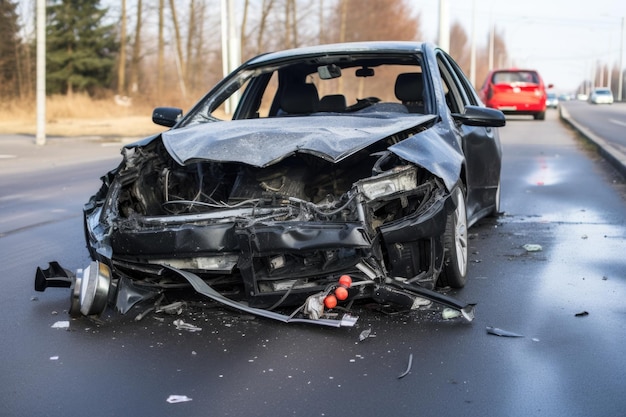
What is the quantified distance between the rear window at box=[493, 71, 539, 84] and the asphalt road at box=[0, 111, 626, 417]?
22.8 meters

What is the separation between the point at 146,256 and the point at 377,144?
150 cm

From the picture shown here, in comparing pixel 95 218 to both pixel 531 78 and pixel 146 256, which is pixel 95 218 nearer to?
pixel 146 256

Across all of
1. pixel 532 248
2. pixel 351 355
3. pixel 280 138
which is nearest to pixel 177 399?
pixel 351 355

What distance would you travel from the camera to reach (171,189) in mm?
5211

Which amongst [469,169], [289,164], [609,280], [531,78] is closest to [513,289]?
[609,280]

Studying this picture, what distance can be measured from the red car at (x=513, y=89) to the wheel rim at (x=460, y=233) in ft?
75.8

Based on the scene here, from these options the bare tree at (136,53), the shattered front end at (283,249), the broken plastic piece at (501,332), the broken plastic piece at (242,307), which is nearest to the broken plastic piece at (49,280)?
the shattered front end at (283,249)

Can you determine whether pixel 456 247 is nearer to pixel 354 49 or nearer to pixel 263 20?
pixel 354 49

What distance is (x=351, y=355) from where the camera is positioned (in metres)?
3.78

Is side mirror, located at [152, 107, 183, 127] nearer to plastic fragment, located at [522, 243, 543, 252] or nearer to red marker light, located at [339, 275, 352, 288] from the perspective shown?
red marker light, located at [339, 275, 352, 288]

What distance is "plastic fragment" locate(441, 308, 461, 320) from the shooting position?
4.39 meters

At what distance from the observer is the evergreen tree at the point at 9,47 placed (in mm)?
47438

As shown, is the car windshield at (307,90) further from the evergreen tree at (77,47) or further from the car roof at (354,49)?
the evergreen tree at (77,47)

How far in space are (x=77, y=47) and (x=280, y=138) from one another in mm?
52851
